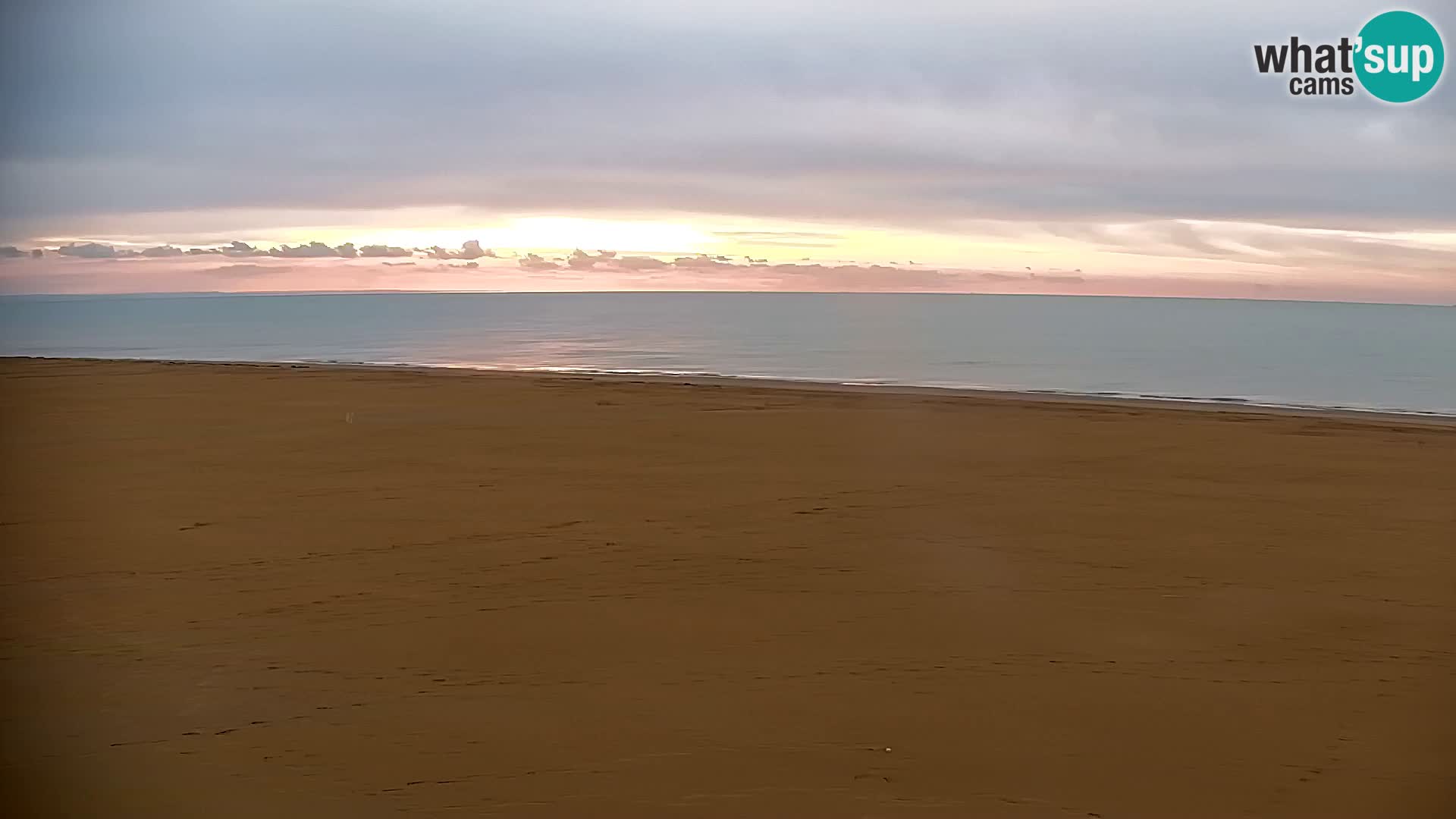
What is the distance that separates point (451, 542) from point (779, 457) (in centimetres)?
306

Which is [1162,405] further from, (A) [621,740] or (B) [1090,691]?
(A) [621,740]

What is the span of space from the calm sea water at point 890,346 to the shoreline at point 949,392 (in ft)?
1.75

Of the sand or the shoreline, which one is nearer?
the sand

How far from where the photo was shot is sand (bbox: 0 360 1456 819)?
2562 millimetres

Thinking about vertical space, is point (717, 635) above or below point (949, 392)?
above

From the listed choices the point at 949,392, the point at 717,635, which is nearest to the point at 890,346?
the point at 949,392

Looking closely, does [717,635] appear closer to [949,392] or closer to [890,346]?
[949,392]

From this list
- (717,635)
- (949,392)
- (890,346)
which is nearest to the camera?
(717,635)

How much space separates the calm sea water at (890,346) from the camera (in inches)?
570

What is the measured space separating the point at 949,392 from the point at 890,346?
9908 mm

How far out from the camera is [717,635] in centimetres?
357

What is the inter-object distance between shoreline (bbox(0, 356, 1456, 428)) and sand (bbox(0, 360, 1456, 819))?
13.1 feet

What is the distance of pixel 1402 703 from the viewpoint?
121 inches

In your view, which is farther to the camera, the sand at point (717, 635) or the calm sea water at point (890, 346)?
the calm sea water at point (890, 346)
